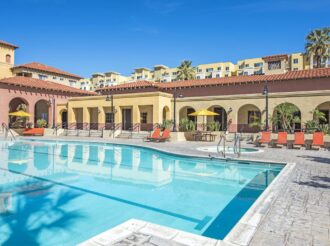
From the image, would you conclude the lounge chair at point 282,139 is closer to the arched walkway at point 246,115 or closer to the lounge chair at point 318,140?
the lounge chair at point 318,140

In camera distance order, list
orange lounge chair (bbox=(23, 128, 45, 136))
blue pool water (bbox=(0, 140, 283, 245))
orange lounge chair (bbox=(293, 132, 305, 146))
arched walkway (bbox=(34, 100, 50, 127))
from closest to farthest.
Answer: blue pool water (bbox=(0, 140, 283, 245)), orange lounge chair (bbox=(293, 132, 305, 146)), orange lounge chair (bbox=(23, 128, 45, 136)), arched walkway (bbox=(34, 100, 50, 127))

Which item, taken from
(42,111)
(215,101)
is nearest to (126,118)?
(215,101)

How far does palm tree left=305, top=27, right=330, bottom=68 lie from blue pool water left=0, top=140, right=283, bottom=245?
1381 inches

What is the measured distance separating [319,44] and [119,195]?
40.6m

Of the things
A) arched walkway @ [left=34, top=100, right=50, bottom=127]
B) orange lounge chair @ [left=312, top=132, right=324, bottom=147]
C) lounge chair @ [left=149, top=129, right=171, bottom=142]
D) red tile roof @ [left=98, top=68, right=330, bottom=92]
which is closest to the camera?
orange lounge chair @ [left=312, top=132, right=324, bottom=147]

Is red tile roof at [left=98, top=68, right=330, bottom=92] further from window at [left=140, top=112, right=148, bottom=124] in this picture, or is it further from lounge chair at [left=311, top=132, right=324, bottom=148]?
lounge chair at [left=311, top=132, right=324, bottom=148]

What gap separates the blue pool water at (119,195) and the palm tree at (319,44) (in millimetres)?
→ 35078

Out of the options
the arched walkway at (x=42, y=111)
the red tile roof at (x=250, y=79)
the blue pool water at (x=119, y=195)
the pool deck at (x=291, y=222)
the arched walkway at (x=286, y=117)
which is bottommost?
the blue pool water at (x=119, y=195)

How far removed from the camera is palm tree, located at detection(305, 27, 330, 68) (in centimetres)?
3722

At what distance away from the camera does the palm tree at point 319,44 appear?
37219 millimetres

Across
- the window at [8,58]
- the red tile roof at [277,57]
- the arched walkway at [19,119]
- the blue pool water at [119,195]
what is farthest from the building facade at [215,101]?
the window at [8,58]

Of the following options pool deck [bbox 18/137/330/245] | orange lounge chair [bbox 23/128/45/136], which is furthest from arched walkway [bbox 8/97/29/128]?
pool deck [bbox 18/137/330/245]

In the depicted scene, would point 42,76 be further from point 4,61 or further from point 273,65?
point 273,65

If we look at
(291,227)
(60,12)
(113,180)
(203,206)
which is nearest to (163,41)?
(60,12)
